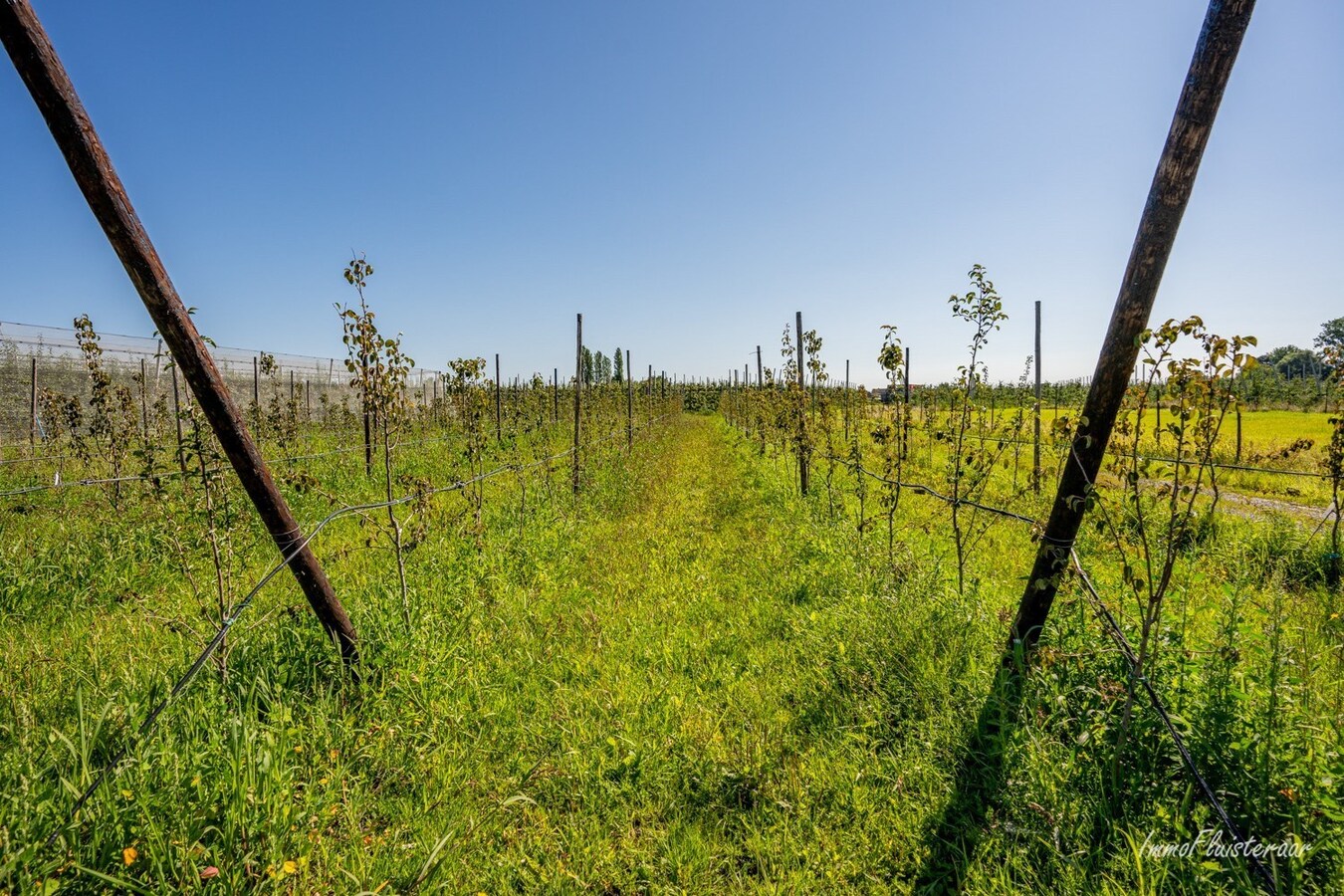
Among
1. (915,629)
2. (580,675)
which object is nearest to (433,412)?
(580,675)

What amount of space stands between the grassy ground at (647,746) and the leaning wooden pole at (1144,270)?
53 centimetres

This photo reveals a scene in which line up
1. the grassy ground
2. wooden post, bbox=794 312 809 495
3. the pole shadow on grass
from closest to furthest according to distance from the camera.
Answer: the grassy ground
the pole shadow on grass
wooden post, bbox=794 312 809 495

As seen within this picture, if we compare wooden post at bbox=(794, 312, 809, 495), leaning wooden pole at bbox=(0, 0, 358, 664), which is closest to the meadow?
leaning wooden pole at bbox=(0, 0, 358, 664)

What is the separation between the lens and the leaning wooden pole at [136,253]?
73.4 inches

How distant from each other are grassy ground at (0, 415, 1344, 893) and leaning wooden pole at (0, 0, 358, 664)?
0.92m

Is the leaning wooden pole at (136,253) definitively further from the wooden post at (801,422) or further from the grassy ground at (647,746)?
the wooden post at (801,422)

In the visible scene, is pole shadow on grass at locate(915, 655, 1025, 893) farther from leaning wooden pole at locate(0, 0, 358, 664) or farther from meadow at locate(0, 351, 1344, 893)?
leaning wooden pole at locate(0, 0, 358, 664)

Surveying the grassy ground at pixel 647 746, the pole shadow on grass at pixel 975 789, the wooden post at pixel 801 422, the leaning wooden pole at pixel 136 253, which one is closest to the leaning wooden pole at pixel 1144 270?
the pole shadow on grass at pixel 975 789

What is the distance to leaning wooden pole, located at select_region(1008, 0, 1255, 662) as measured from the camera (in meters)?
2.08

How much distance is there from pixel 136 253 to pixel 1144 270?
437 cm

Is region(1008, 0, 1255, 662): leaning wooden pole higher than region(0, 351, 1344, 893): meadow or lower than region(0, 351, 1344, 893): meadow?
higher

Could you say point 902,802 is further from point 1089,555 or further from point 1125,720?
point 1089,555

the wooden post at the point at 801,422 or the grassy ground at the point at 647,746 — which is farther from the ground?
the wooden post at the point at 801,422

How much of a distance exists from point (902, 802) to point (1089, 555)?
449cm
